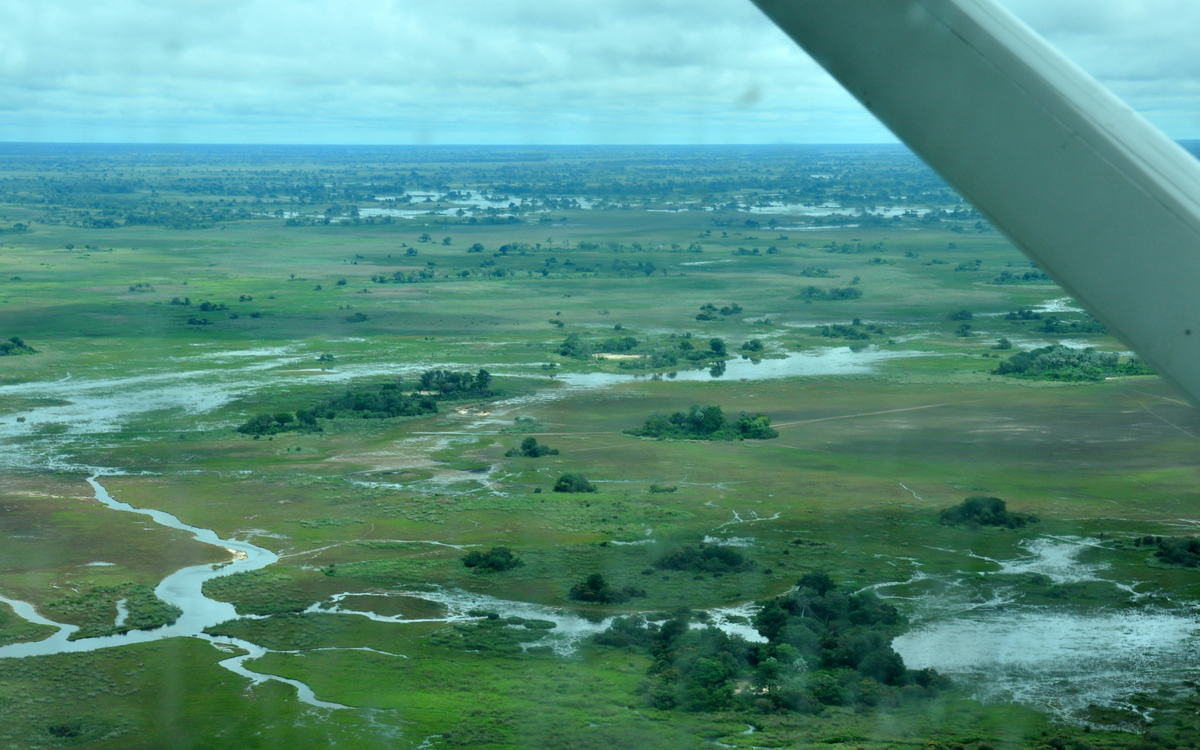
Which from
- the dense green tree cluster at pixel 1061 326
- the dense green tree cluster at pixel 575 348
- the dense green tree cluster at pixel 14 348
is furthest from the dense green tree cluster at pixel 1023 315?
the dense green tree cluster at pixel 14 348

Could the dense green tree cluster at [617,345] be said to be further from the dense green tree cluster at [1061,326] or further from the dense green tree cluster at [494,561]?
the dense green tree cluster at [494,561]

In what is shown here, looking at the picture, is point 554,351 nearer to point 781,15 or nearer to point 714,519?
point 714,519

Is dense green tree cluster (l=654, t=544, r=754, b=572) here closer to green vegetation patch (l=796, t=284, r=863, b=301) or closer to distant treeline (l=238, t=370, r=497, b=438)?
distant treeline (l=238, t=370, r=497, b=438)

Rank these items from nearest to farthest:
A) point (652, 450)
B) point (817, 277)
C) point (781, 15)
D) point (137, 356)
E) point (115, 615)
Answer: point (781, 15), point (115, 615), point (652, 450), point (137, 356), point (817, 277)

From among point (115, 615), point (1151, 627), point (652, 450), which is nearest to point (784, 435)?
point (652, 450)

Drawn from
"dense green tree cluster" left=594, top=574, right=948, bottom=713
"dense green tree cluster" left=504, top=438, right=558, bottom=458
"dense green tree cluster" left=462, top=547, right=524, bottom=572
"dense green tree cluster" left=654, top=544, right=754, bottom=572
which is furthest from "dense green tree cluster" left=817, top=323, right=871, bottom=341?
"dense green tree cluster" left=594, top=574, right=948, bottom=713

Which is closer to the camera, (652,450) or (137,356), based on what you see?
(652,450)

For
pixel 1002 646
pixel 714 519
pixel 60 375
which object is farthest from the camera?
pixel 60 375

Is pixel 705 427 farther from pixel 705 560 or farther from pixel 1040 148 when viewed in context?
pixel 1040 148
